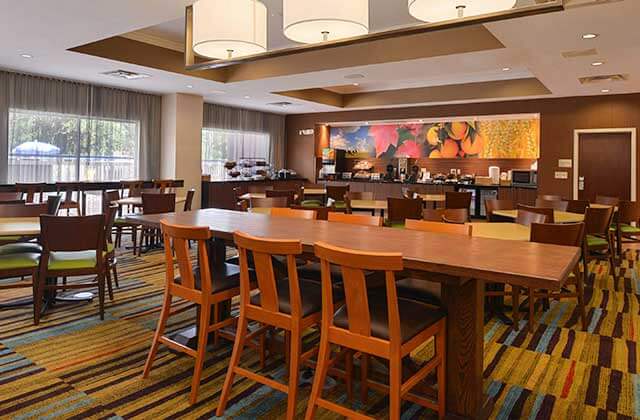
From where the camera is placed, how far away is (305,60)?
23.0 ft

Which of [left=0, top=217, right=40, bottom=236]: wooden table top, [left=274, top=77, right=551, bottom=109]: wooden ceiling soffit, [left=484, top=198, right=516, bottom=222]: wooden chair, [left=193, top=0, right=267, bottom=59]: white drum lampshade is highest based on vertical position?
[left=274, top=77, right=551, bottom=109]: wooden ceiling soffit

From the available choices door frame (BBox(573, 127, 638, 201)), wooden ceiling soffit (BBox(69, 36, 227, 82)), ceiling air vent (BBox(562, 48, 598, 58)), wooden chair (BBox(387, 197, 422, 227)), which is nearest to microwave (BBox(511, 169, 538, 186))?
door frame (BBox(573, 127, 638, 201))

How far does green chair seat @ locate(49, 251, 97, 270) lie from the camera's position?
361cm

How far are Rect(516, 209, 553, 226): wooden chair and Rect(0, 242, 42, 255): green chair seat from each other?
4260 millimetres

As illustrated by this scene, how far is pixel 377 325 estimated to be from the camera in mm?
1966

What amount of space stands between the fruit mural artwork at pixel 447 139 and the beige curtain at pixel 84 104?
17.4ft

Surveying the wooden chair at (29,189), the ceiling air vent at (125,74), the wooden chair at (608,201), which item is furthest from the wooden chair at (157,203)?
the wooden chair at (608,201)

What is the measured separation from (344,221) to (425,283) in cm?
96

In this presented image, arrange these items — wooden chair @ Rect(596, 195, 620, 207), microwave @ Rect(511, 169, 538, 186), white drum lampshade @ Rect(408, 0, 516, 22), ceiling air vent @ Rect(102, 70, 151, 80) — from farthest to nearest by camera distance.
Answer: microwave @ Rect(511, 169, 538, 186)
ceiling air vent @ Rect(102, 70, 151, 80)
wooden chair @ Rect(596, 195, 620, 207)
white drum lampshade @ Rect(408, 0, 516, 22)

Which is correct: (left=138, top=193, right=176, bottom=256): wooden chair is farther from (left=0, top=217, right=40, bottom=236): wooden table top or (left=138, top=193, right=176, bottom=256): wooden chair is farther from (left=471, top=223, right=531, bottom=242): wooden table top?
→ (left=471, top=223, right=531, bottom=242): wooden table top

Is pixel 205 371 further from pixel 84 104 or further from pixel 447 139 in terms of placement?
pixel 447 139

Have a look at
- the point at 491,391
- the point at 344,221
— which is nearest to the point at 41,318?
the point at 344,221

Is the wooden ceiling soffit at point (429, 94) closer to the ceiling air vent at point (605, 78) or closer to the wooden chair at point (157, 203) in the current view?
the ceiling air vent at point (605, 78)

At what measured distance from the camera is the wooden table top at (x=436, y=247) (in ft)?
5.62
